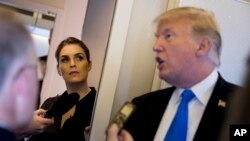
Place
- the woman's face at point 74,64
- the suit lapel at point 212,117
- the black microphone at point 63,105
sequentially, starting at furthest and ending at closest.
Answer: the woman's face at point 74,64 < the black microphone at point 63,105 < the suit lapel at point 212,117

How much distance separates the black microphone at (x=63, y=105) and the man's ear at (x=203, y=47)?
42 centimetres

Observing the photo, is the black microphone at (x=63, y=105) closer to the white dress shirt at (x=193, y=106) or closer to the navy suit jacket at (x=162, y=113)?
the navy suit jacket at (x=162, y=113)

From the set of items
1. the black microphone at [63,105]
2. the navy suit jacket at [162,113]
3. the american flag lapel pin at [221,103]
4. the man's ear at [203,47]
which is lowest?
the black microphone at [63,105]

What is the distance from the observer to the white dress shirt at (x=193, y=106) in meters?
0.81

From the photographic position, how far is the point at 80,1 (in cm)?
150

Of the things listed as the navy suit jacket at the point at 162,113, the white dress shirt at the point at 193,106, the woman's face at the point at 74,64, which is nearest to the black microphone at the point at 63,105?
the woman's face at the point at 74,64

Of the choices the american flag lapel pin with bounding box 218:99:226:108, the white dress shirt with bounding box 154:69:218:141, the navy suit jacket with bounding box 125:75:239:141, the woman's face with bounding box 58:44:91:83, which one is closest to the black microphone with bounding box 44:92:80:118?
the woman's face with bounding box 58:44:91:83

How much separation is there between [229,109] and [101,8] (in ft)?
2.31

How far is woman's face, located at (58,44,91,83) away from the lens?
117 centimetres

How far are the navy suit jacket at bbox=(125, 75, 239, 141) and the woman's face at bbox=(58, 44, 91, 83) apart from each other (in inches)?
11.5

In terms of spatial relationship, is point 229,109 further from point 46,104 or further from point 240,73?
point 46,104

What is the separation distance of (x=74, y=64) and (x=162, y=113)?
1.38ft

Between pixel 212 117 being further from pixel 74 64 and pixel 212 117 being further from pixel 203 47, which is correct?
pixel 74 64

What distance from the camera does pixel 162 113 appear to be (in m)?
0.86
